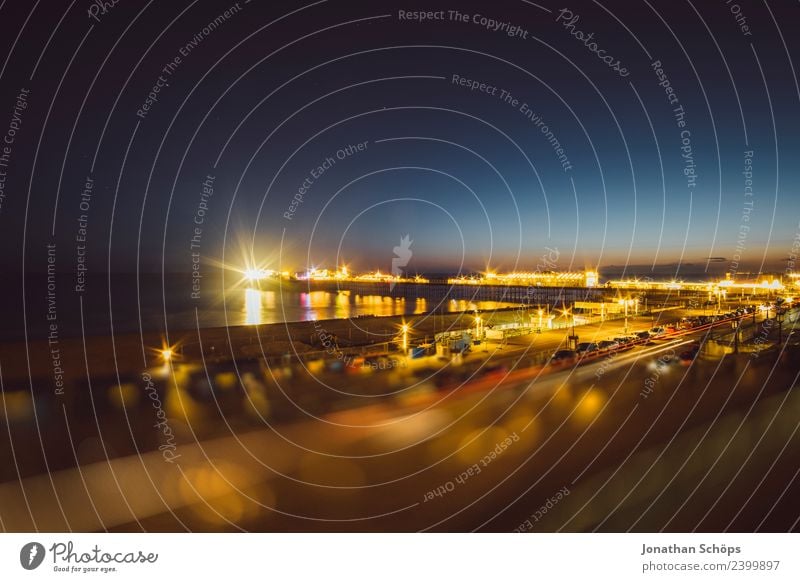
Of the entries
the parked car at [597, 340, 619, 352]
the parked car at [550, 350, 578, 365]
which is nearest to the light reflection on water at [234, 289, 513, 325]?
the parked car at [597, 340, 619, 352]

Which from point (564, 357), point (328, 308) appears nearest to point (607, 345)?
point (564, 357)

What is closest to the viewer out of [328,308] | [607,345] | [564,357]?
[564,357]

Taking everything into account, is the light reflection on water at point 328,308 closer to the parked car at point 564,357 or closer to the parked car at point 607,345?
the parked car at point 607,345

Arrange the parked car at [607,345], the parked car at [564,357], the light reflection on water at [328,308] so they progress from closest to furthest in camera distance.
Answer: the parked car at [564,357] → the parked car at [607,345] → the light reflection on water at [328,308]

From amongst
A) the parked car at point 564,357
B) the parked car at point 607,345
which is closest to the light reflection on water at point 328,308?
the parked car at point 607,345

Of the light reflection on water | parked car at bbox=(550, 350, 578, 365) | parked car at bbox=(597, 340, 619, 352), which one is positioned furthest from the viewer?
the light reflection on water

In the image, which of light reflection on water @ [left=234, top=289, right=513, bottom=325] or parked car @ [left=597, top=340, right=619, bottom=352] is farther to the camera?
light reflection on water @ [left=234, top=289, right=513, bottom=325]

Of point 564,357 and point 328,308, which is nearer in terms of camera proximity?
Answer: point 564,357

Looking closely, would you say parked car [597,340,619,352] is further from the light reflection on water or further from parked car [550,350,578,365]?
the light reflection on water

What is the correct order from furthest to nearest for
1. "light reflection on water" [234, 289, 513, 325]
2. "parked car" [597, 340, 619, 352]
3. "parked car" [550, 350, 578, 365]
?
"light reflection on water" [234, 289, 513, 325] < "parked car" [597, 340, 619, 352] < "parked car" [550, 350, 578, 365]

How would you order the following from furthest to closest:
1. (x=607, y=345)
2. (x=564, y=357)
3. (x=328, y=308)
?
(x=328, y=308) < (x=607, y=345) < (x=564, y=357)

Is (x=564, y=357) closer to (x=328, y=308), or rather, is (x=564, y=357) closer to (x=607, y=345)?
(x=607, y=345)
